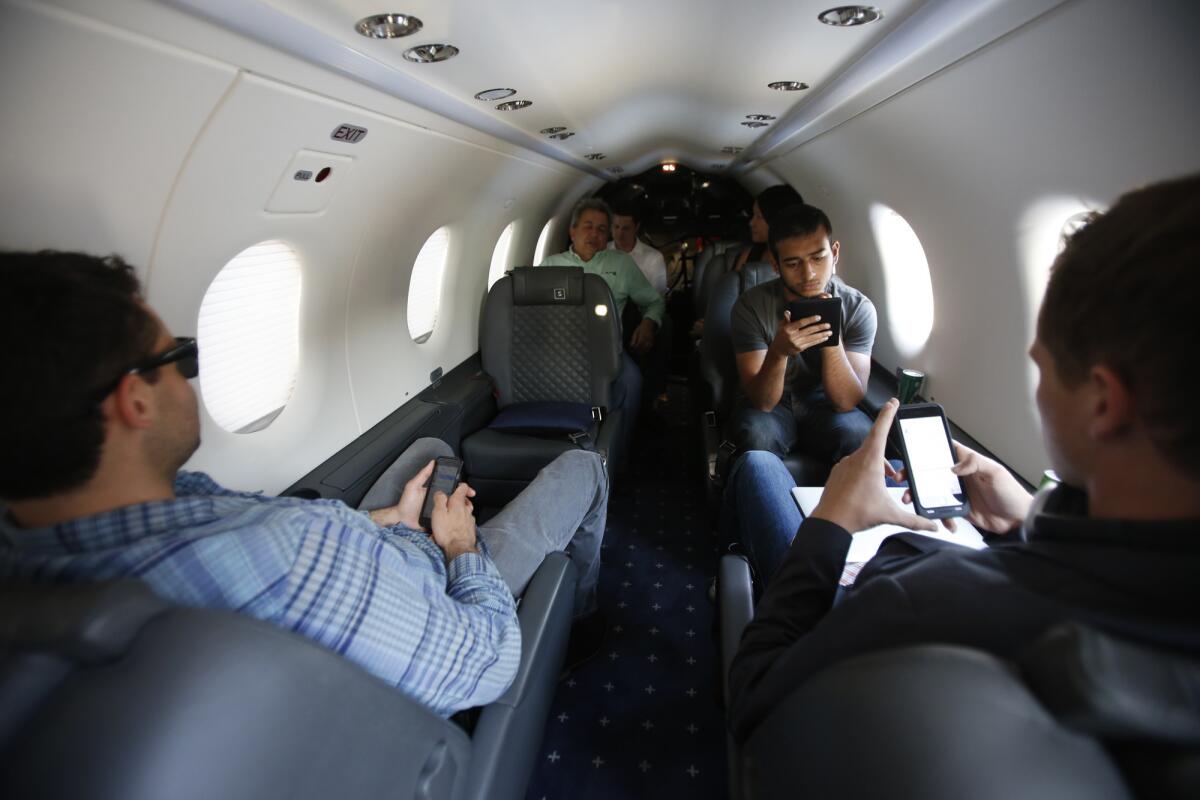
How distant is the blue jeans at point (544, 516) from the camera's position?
181 centimetres

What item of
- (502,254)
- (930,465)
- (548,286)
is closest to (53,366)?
(930,465)

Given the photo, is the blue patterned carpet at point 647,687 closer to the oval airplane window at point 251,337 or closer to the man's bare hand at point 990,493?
the man's bare hand at point 990,493

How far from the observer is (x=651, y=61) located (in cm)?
224

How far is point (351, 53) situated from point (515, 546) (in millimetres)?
1452

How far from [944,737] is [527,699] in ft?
3.55

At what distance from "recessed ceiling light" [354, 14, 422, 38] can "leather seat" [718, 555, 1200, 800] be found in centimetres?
165

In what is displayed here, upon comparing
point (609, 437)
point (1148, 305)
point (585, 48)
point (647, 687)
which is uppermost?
point (585, 48)

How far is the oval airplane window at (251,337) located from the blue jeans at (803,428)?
201 cm

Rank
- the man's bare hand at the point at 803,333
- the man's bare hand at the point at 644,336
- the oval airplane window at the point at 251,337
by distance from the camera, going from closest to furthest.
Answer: the oval airplane window at the point at 251,337 → the man's bare hand at the point at 803,333 → the man's bare hand at the point at 644,336

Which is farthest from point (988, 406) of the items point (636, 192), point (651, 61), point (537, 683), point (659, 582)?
point (636, 192)

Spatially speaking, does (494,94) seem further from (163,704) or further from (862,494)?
(163,704)

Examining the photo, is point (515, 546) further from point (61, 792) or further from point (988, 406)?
point (988, 406)

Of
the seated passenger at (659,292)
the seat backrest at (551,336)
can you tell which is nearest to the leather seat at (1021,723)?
the seat backrest at (551,336)

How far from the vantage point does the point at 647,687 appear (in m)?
2.34
